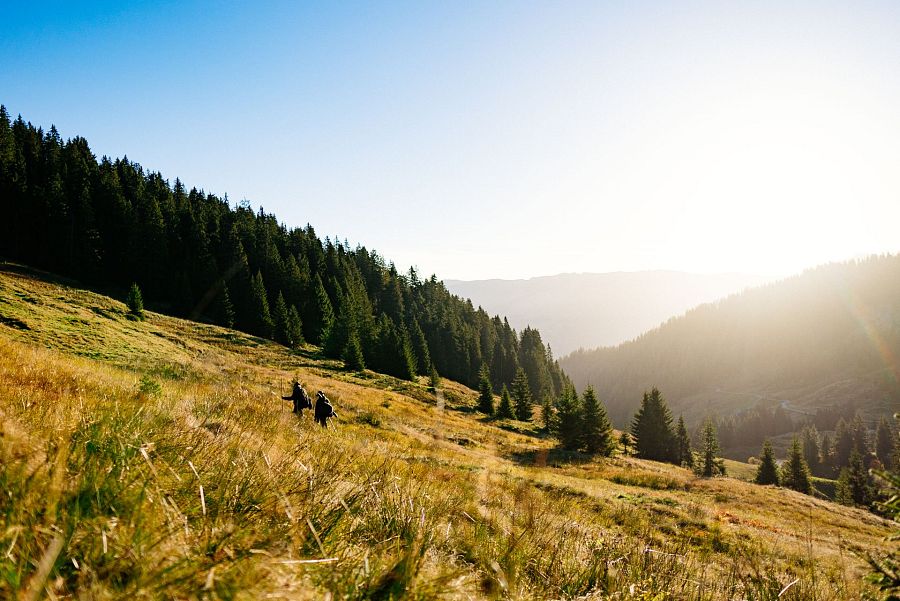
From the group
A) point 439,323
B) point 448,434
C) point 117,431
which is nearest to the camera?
point 117,431

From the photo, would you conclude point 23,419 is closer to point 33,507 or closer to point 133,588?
point 33,507

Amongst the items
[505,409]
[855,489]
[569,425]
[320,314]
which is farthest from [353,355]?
[855,489]

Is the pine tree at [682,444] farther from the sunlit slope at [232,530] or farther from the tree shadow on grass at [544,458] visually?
the sunlit slope at [232,530]

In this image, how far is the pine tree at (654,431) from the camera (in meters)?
58.1

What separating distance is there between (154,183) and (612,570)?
98272 millimetres

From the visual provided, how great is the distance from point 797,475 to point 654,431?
1661 centimetres

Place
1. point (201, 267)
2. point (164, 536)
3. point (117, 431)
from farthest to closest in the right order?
point (201, 267) → point (117, 431) → point (164, 536)

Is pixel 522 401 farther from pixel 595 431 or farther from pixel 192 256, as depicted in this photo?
pixel 192 256

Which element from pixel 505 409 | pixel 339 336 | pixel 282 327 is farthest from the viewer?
pixel 282 327

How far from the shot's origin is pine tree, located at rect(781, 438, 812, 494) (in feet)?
167

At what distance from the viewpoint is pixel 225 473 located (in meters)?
2.70

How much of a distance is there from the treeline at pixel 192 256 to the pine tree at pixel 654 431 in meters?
31.9

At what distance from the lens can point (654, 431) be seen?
58.4 meters

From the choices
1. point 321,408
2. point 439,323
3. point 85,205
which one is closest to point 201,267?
point 85,205
